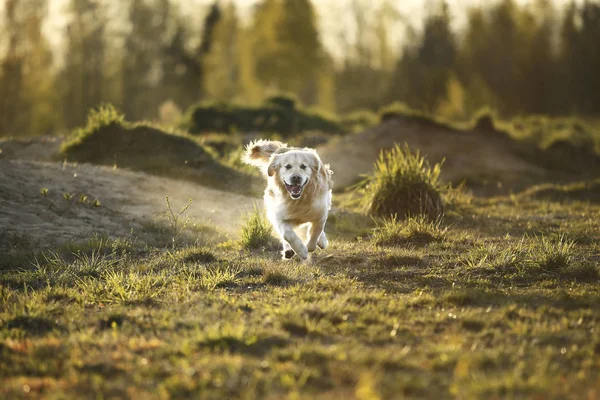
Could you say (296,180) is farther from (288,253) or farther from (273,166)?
(288,253)

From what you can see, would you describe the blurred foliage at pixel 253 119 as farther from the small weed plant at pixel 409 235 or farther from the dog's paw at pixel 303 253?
the dog's paw at pixel 303 253

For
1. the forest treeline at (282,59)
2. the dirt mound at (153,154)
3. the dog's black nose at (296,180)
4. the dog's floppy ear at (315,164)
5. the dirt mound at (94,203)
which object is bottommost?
the dirt mound at (94,203)

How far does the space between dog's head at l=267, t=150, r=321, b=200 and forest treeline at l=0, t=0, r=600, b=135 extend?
32.3m

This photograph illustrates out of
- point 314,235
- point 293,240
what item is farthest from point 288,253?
point 314,235

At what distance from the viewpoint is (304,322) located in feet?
16.6

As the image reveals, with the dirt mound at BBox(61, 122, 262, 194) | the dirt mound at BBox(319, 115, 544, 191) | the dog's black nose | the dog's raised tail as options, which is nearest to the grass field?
the dog's black nose

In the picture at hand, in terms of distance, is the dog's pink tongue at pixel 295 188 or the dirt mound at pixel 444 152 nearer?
the dog's pink tongue at pixel 295 188

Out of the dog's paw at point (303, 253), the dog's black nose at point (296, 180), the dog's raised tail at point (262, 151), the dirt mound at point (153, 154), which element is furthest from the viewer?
the dirt mound at point (153, 154)

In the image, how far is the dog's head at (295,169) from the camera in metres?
7.32

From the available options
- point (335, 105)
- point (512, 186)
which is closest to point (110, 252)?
point (512, 186)

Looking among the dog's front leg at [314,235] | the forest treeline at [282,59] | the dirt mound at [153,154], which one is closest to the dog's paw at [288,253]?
the dog's front leg at [314,235]

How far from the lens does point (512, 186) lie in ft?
62.4

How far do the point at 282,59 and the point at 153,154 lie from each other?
2805cm

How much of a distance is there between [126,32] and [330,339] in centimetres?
4050
